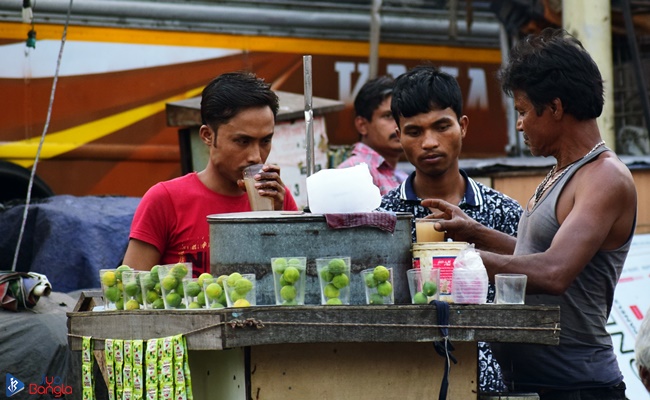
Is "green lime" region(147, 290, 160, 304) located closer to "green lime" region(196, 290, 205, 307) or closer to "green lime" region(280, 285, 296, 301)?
"green lime" region(196, 290, 205, 307)

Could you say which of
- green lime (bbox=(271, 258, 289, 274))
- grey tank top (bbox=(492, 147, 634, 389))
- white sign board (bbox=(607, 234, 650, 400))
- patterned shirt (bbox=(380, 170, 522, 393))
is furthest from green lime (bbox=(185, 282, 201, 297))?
white sign board (bbox=(607, 234, 650, 400))

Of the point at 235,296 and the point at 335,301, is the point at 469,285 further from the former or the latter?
the point at 235,296

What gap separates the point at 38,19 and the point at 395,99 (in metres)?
3.80

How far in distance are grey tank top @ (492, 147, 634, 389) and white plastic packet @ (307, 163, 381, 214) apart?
0.59 meters

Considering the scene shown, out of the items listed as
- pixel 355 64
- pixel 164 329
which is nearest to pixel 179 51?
pixel 355 64

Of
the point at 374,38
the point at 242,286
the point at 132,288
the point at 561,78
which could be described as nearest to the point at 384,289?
the point at 242,286

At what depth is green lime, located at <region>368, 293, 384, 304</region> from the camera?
10.0ft

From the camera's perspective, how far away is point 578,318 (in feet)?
11.0

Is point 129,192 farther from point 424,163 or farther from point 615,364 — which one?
point 615,364

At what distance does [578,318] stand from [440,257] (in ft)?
1.75

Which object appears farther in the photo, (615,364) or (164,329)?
(615,364)

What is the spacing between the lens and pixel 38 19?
7199 mm

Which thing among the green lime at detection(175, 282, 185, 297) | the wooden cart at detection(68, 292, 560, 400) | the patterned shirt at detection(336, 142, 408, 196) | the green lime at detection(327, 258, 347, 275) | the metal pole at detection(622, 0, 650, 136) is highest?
the metal pole at detection(622, 0, 650, 136)

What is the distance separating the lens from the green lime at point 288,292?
9.93 ft
